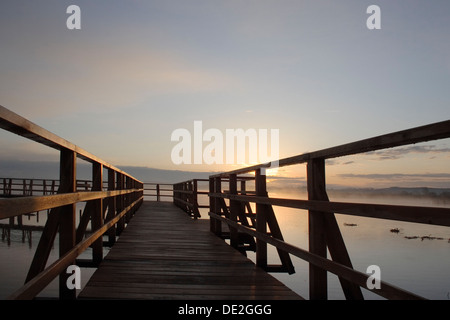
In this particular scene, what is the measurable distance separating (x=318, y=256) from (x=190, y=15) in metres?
8.93

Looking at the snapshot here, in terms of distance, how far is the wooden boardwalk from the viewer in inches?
127

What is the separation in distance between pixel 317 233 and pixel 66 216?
6.19ft

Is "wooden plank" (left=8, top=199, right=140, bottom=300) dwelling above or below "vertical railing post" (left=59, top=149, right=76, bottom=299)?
below

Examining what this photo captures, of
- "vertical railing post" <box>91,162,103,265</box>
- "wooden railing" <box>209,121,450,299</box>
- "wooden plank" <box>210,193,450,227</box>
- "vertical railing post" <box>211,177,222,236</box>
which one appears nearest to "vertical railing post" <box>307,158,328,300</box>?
"wooden railing" <box>209,121,450,299</box>

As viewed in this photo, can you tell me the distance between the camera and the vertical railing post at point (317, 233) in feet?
9.18

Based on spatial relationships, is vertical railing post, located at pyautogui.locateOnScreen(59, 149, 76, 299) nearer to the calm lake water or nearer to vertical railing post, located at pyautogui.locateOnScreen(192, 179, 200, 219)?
the calm lake water

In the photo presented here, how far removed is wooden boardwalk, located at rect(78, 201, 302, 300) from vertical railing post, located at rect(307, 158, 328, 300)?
41cm

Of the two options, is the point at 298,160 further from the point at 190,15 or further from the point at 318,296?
the point at 190,15

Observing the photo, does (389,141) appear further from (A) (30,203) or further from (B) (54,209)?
(B) (54,209)

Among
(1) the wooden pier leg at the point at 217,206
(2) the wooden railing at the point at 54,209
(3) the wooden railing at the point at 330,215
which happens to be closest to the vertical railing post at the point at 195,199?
(1) the wooden pier leg at the point at 217,206

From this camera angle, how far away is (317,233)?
2.82 m

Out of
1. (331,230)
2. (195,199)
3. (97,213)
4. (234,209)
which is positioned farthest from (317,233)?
(195,199)

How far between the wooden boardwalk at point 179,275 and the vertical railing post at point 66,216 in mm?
230
